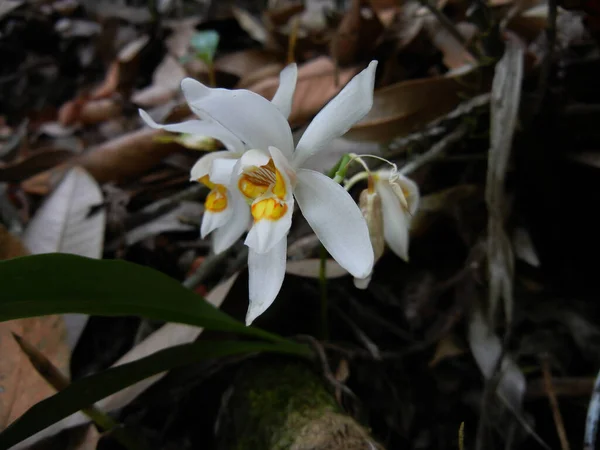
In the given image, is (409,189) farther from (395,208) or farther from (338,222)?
(338,222)

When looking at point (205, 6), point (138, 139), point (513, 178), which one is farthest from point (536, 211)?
point (205, 6)

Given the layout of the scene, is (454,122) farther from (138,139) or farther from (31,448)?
(31,448)

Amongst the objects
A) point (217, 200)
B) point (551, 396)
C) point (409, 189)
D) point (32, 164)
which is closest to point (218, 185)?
point (217, 200)

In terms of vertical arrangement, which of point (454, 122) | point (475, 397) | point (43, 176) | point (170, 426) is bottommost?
point (475, 397)

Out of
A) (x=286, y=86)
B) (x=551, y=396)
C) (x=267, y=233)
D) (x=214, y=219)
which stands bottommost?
(x=551, y=396)

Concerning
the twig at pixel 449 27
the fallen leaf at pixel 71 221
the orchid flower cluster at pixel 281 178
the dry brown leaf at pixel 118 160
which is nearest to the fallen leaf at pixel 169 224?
the fallen leaf at pixel 71 221

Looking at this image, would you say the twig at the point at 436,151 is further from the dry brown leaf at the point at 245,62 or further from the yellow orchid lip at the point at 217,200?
the dry brown leaf at the point at 245,62

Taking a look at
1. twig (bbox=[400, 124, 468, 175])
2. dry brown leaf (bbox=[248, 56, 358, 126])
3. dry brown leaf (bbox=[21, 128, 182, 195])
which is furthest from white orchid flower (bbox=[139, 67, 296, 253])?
dry brown leaf (bbox=[21, 128, 182, 195])
